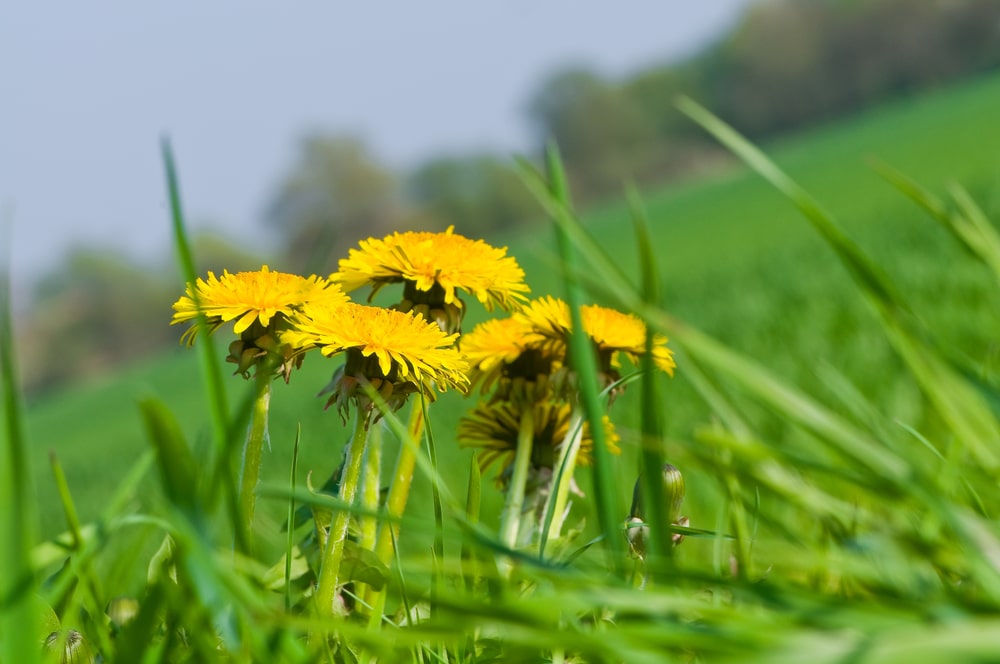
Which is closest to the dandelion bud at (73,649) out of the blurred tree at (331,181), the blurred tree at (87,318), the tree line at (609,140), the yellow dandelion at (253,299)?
the yellow dandelion at (253,299)

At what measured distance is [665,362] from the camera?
2.08ft

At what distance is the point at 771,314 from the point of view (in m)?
4.38

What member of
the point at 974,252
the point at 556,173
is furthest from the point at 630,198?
the point at 974,252

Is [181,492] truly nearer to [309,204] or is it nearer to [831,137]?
[831,137]

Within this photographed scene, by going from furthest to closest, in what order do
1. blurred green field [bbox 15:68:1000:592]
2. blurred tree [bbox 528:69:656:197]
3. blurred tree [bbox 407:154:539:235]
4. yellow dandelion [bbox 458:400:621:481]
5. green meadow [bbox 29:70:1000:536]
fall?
blurred tree [bbox 528:69:656:197] → blurred tree [bbox 407:154:539:235] → green meadow [bbox 29:70:1000:536] → blurred green field [bbox 15:68:1000:592] → yellow dandelion [bbox 458:400:621:481]

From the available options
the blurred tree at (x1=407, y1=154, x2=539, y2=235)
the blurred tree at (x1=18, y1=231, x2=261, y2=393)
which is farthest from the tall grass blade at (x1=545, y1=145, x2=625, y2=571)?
the blurred tree at (x1=407, y1=154, x2=539, y2=235)

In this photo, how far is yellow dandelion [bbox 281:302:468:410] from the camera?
1.72 feet

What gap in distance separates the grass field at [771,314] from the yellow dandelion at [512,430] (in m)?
0.08

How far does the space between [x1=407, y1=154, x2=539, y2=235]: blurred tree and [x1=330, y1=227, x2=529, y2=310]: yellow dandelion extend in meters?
28.8

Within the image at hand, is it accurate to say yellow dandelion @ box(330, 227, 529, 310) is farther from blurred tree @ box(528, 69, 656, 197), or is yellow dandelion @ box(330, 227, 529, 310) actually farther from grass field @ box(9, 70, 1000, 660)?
blurred tree @ box(528, 69, 656, 197)

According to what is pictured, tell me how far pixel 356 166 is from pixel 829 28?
17.2 metres

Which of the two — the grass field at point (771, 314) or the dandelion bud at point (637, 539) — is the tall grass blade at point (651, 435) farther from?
the dandelion bud at point (637, 539)

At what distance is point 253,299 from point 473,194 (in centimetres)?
3140

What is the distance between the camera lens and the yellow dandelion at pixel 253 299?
1.81ft
